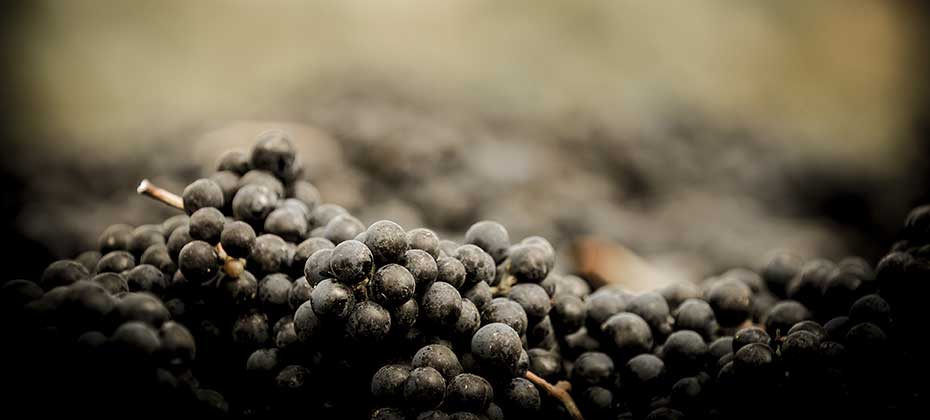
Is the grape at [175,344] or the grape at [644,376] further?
the grape at [644,376]

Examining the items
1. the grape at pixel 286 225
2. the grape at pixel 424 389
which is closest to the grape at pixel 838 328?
the grape at pixel 424 389

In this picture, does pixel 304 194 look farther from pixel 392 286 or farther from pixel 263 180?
pixel 392 286

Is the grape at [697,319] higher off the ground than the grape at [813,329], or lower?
higher

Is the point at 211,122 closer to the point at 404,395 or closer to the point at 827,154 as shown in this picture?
the point at 404,395

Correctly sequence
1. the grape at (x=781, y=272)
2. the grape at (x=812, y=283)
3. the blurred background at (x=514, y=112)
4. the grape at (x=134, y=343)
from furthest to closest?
the blurred background at (x=514, y=112) < the grape at (x=781, y=272) < the grape at (x=812, y=283) < the grape at (x=134, y=343)

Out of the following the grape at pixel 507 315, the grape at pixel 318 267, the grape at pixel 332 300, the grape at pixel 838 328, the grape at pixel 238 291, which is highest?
the grape at pixel 838 328

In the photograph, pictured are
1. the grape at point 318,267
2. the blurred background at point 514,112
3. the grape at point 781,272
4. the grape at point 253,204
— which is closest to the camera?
the grape at point 318,267

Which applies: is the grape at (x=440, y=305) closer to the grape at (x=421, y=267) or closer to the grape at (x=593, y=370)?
the grape at (x=421, y=267)

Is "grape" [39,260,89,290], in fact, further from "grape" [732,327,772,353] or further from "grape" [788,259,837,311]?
"grape" [788,259,837,311]

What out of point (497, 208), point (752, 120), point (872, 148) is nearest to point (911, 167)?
point (872, 148)
